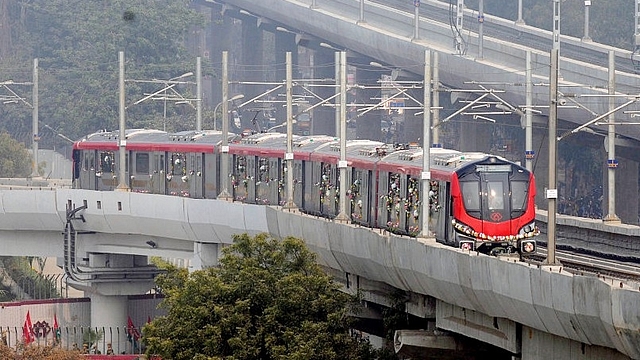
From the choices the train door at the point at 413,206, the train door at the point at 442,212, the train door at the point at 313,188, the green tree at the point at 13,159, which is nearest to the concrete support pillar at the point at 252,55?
the green tree at the point at 13,159

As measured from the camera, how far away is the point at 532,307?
3453 centimetres

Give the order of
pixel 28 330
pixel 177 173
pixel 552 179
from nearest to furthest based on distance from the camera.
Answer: pixel 552 179
pixel 28 330
pixel 177 173

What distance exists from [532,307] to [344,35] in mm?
65026

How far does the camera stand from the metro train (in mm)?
43125

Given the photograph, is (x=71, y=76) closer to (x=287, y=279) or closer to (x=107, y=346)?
(x=107, y=346)

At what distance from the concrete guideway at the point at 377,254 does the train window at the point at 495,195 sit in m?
2.18

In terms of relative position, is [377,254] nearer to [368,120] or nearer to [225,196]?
[225,196]

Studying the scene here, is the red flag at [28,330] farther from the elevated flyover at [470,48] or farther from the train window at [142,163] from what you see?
the elevated flyover at [470,48]

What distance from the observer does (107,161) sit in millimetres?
71062

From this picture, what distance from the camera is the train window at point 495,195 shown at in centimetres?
4312

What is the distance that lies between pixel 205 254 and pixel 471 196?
2043 cm

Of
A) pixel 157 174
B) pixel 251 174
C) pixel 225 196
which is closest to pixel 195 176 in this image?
pixel 157 174

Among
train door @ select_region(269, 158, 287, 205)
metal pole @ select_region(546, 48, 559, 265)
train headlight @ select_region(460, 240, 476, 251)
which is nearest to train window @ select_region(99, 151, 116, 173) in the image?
train door @ select_region(269, 158, 287, 205)

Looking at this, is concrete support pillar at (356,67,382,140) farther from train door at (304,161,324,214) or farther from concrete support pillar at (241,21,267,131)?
train door at (304,161,324,214)
